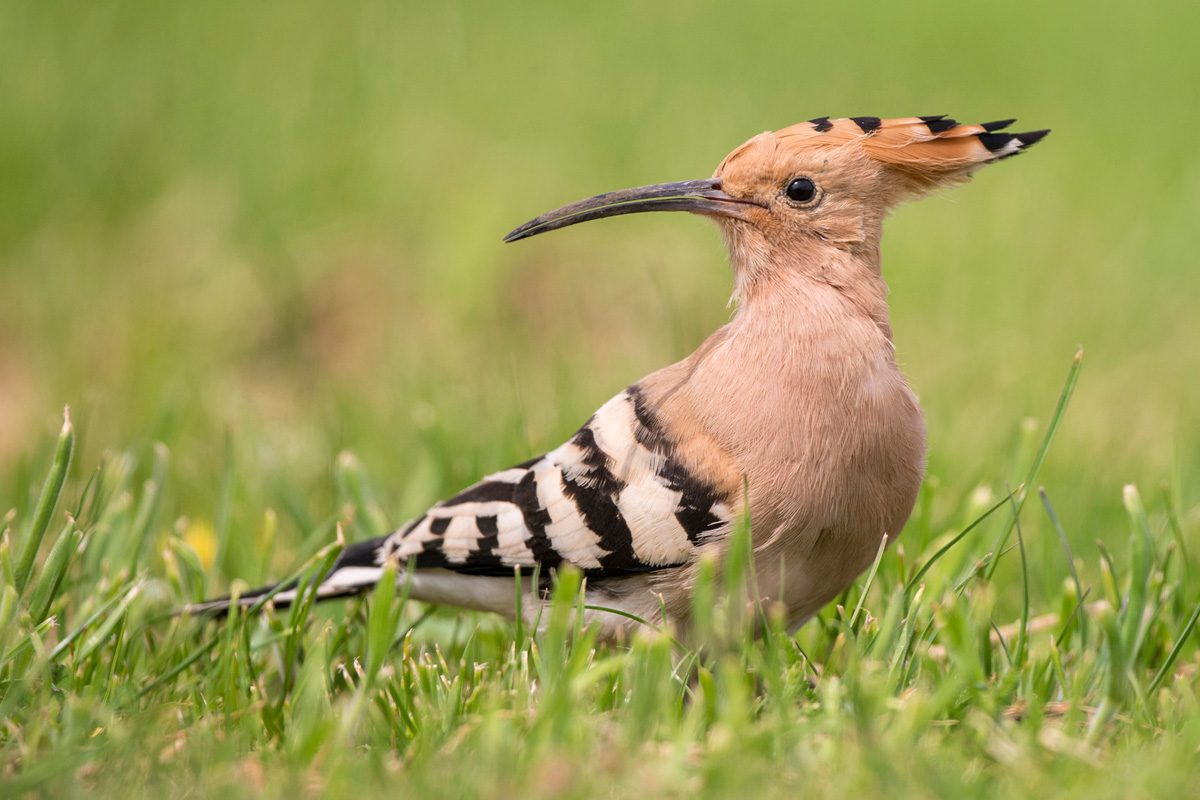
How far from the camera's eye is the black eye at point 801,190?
2.71m

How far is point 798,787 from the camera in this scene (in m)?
1.96

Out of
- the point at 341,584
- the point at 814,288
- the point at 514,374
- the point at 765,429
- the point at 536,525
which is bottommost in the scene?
the point at 341,584

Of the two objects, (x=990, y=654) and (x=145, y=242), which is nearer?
(x=990, y=654)

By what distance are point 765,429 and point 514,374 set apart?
2.45 metres

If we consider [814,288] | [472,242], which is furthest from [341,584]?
[472,242]

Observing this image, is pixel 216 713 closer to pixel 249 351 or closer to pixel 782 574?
pixel 782 574

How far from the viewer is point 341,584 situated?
3086 mm

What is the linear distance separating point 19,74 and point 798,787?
624cm

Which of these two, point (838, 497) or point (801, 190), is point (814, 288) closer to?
point (801, 190)

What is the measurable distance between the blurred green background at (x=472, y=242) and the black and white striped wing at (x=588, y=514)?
817 mm

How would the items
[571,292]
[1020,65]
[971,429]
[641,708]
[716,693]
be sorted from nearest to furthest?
1. [641,708]
2. [716,693]
3. [971,429]
4. [571,292]
5. [1020,65]

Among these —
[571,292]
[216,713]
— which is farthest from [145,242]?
[216,713]

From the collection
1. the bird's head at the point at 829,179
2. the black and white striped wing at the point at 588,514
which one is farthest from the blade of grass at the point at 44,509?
the bird's head at the point at 829,179

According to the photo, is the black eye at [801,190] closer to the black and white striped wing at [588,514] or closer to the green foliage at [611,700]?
the black and white striped wing at [588,514]
